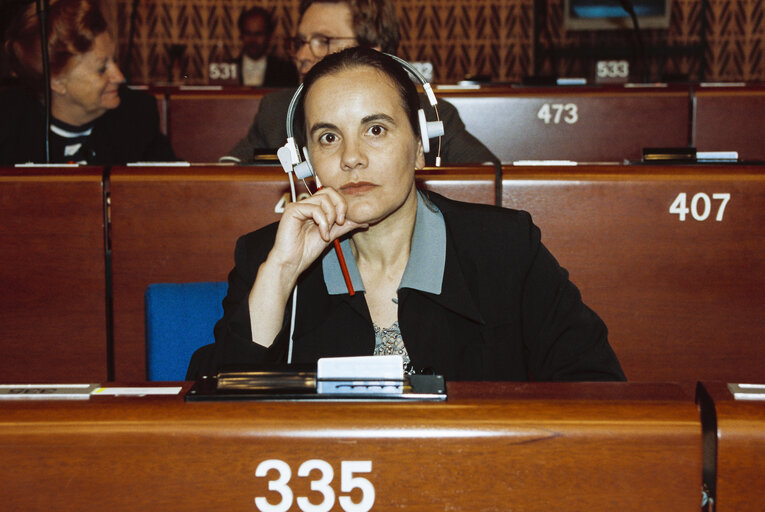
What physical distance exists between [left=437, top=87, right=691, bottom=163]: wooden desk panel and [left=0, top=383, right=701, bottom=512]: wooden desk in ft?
8.56

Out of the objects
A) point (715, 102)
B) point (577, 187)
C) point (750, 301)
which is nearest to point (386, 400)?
point (577, 187)

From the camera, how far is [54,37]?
9.16ft

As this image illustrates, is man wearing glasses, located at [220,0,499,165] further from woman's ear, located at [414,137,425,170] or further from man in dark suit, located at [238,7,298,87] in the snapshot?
man in dark suit, located at [238,7,298,87]

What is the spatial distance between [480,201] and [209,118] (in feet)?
6.51

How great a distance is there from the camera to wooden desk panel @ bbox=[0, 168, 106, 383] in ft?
5.87

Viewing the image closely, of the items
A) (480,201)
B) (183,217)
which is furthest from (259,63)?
(480,201)

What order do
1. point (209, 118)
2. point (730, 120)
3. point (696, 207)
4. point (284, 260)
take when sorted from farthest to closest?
point (209, 118) < point (730, 120) < point (696, 207) < point (284, 260)

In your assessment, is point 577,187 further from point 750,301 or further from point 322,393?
point 322,393

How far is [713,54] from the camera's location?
7113 mm

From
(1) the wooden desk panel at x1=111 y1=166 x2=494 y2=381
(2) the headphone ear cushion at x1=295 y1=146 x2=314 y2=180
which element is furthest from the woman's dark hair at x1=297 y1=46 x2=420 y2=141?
(1) the wooden desk panel at x1=111 y1=166 x2=494 y2=381

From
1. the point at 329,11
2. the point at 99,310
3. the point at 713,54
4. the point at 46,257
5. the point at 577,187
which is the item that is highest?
the point at 713,54

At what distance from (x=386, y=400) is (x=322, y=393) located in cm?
5

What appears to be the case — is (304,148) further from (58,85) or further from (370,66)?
(58,85)

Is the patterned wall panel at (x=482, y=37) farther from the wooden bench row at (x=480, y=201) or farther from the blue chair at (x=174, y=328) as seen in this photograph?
the blue chair at (x=174, y=328)
